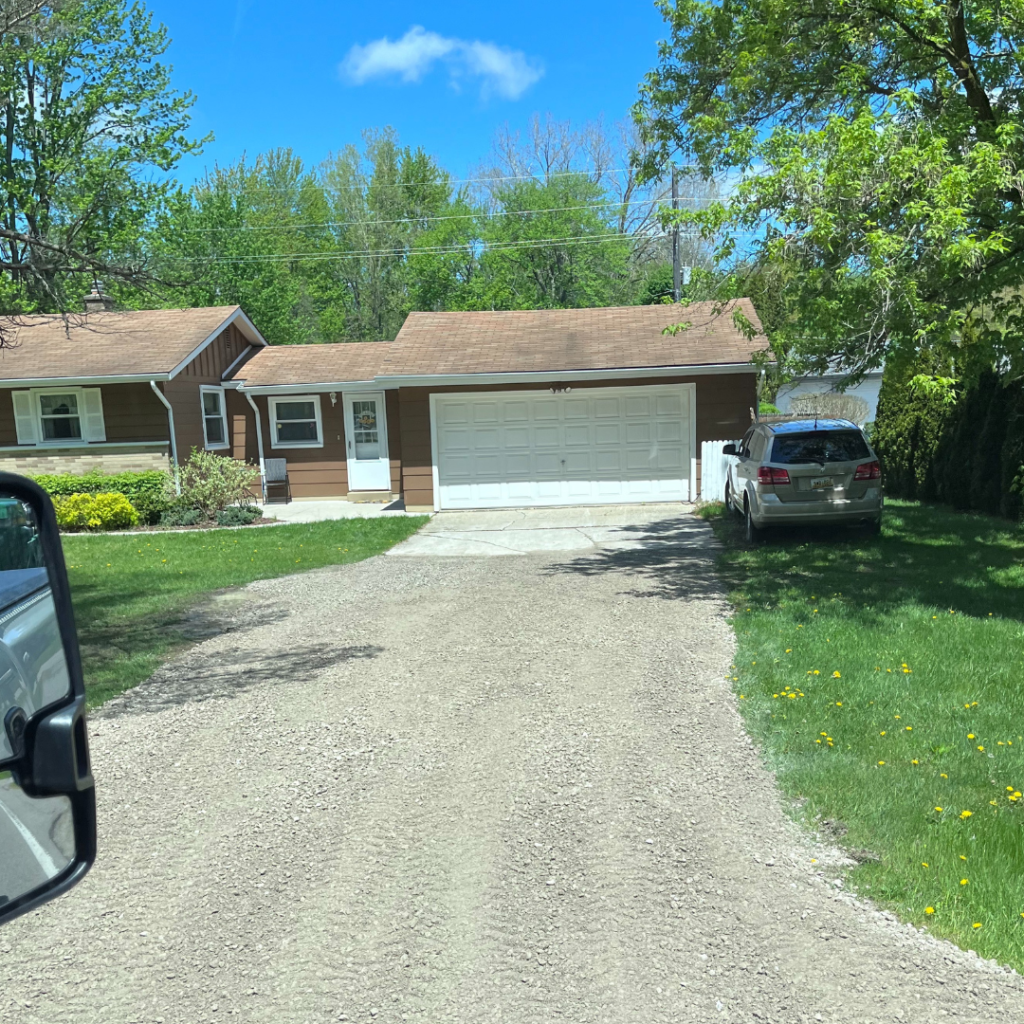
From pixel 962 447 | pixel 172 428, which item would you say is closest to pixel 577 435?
pixel 962 447

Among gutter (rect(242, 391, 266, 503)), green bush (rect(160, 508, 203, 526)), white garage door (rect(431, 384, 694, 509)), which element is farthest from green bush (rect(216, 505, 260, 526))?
white garage door (rect(431, 384, 694, 509))

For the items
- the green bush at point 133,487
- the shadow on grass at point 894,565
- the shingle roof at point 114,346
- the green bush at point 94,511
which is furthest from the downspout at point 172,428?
the shadow on grass at point 894,565

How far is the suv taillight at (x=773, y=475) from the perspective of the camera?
11.8m

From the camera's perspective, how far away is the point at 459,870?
4168mm

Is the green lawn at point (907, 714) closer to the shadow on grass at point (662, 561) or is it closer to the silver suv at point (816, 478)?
the shadow on grass at point (662, 561)

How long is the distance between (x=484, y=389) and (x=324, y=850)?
14014 mm

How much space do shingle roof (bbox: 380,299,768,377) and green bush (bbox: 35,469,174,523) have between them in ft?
17.0

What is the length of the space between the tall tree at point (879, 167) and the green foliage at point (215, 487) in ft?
37.8

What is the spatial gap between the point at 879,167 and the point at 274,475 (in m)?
15.9

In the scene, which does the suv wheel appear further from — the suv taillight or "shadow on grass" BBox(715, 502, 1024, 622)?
the suv taillight

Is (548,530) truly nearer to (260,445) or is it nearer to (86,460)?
(260,445)

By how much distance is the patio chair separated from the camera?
20.9 metres

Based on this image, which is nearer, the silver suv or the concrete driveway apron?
the silver suv

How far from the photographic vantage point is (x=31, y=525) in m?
2.05
